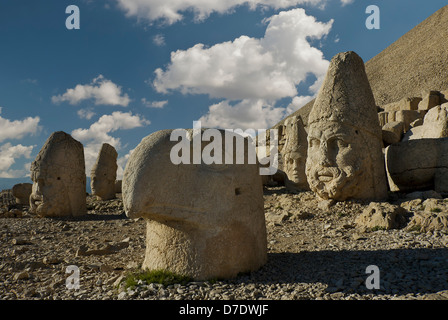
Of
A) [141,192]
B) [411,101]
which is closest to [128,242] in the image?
[141,192]

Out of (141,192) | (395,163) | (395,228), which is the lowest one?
(395,228)

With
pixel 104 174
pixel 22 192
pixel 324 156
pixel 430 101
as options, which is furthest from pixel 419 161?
pixel 430 101

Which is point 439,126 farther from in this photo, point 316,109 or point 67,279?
point 67,279

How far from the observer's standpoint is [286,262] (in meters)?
4.62

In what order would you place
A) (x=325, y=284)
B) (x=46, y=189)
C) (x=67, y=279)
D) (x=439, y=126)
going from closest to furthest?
(x=325, y=284) < (x=67, y=279) < (x=439, y=126) < (x=46, y=189)

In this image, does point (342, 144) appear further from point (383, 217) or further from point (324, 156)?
point (383, 217)

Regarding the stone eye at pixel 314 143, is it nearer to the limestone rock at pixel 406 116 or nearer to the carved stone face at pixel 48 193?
the carved stone face at pixel 48 193

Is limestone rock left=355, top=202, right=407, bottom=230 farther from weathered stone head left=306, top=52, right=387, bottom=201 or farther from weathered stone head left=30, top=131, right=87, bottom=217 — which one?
weathered stone head left=30, top=131, right=87, bottom=217

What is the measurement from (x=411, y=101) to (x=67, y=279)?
23180mm

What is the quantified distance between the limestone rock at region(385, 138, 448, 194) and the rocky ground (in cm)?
65

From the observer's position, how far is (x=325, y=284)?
374cm

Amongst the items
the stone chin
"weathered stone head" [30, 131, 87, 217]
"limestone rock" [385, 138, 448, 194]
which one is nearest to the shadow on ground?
the stone chin

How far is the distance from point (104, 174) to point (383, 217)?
10862mm

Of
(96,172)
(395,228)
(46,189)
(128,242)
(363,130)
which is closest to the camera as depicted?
(395,228)
